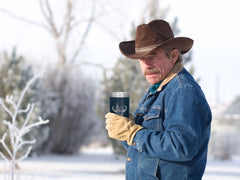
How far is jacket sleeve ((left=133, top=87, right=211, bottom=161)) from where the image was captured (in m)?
1.93

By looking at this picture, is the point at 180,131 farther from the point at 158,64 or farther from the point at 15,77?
the point at 15,77

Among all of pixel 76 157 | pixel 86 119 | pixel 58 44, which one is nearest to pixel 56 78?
pixel 86 119

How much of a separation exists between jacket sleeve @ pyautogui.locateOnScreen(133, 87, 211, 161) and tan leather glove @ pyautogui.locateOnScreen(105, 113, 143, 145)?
1.4 inches

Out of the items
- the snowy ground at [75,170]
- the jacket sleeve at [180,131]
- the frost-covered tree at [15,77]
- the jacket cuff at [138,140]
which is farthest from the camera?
the frost-covered tree at [15,77]

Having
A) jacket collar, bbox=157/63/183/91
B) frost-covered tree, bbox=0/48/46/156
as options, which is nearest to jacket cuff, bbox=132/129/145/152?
jacket collar, bbox=157/63/183/91

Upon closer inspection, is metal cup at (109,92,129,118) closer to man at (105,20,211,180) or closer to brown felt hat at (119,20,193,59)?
man at (105,20,211,180)

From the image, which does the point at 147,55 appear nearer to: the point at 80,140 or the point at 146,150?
the point at 146,150

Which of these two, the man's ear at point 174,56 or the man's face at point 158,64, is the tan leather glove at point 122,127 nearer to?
the man's face at point 158,64

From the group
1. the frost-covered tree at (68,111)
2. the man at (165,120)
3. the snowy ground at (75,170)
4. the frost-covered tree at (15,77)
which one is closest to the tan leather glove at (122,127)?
the man at (165,120)

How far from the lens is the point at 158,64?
7.28 feet

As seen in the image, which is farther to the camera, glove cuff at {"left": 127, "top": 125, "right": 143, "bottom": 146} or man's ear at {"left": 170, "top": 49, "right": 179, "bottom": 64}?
man's ear at {"left": 170, "top": 49, "right": 179, "bottom": 64}

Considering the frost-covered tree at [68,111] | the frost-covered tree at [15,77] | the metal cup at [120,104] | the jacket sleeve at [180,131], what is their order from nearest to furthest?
the jacket sleeve at [180,131] → the metal cup at [120,104] → the frost-covered tree at [15,77] → the frost-covered tree at [68,111]

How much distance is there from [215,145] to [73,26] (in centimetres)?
881

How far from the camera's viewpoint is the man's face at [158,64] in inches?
87.3
